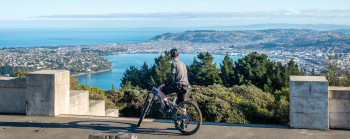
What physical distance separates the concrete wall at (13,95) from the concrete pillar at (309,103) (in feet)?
18.3

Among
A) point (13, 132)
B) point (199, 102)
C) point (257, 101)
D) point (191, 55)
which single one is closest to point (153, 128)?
point (13, 132)

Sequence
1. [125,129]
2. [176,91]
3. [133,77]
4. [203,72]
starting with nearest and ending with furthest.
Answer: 1. [176,91]
2. [125,129]
3. [203,72]
4. [133,77]

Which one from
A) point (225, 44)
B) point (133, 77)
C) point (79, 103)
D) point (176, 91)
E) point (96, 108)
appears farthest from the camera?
point (225, 44)

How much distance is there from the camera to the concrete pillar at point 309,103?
22.0 feet

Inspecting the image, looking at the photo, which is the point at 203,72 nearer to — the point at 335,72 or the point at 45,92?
the point at 335,72

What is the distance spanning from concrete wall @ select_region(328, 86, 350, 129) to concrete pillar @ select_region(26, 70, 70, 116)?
5.32 metres

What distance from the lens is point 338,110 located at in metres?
6.93

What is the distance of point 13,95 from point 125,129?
Answer: 3.02 meters

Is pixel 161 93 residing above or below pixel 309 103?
above

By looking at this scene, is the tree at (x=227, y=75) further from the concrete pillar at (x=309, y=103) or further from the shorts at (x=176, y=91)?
the shorts at (x=176, y=91)

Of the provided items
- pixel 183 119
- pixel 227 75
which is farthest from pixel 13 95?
pixel 227 75

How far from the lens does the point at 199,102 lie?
9.91m

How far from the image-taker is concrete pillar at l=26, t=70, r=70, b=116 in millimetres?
7711

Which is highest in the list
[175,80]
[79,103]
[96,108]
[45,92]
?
[175,80]
